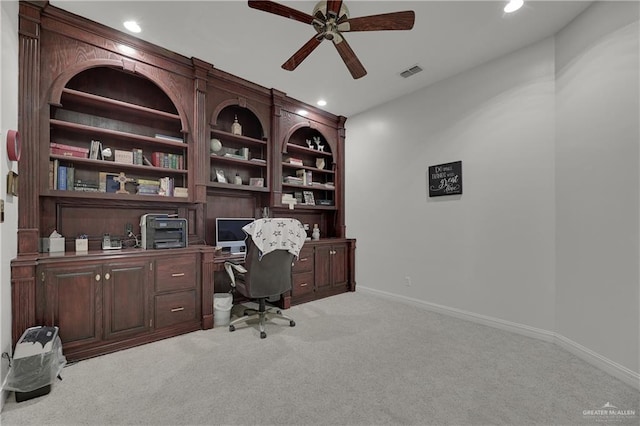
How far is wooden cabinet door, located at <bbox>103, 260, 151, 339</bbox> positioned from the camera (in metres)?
2.43

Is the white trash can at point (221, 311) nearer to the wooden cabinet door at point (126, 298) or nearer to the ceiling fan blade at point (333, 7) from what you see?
the wooden cabinet door at point (126, 298)

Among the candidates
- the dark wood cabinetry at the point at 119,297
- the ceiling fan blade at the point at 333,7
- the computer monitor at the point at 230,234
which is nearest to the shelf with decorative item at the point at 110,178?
the computer monitor at the point at 230,234

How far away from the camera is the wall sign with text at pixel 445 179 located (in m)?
3.42

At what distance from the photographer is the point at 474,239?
3.27 metres

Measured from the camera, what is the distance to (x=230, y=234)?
3.63m

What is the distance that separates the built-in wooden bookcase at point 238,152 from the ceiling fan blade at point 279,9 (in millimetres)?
1690

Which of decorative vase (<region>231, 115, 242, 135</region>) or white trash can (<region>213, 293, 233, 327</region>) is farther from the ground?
decorative vase (<region>231, 115, 242, 135</region>)

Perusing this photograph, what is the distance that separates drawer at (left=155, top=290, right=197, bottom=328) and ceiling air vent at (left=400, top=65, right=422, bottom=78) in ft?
11.7

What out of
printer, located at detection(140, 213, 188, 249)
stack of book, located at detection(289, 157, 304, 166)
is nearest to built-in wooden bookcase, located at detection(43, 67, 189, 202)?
printer, located at detection(140, 213, 188, 249)

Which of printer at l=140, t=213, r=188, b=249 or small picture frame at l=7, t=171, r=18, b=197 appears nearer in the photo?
small picture frame at l=7, t=171, r=18, b=197

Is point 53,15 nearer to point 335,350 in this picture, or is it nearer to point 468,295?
point 335,350

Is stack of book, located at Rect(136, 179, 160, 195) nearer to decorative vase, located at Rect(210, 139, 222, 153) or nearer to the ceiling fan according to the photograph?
decorative vase, located at Rect(210, 139, 222, 153)

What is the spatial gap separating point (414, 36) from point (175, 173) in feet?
9.95

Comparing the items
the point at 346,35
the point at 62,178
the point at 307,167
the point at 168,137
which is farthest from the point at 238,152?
the point at 346,35
